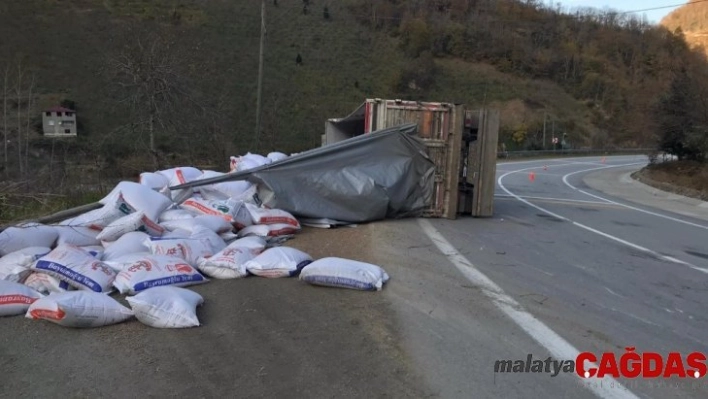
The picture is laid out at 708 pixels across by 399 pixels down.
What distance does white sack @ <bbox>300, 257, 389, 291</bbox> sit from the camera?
17.1ft

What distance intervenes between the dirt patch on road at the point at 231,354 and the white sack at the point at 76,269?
52 cm

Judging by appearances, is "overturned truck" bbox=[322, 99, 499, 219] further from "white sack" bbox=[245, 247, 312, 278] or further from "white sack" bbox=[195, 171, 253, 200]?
"white sack" bbox=[245, 247, 312, 278]

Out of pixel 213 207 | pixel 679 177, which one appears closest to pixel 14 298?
pixel 213 207

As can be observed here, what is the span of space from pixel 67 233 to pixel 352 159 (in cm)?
418

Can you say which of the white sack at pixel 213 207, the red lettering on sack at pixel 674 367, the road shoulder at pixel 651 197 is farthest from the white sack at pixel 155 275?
the road shoulder at pixel 651 197

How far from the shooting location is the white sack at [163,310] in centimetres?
421

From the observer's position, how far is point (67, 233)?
6.13m

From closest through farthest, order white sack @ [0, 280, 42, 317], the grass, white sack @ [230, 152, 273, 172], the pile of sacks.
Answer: the pile of sacks → white sack @ [0, 280, 42, 317] → the grass → white sack @ [230, 152, 273, 172]

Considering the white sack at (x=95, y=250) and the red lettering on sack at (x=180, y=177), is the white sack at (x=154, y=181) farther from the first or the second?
the white sack at (x=95, y=250)

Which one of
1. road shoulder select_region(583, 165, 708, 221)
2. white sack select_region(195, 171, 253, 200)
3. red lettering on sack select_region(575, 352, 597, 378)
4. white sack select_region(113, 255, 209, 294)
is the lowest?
road shoulder select_region(583, 165, 708, 221)

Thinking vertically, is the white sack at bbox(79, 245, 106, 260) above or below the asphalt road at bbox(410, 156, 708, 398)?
above

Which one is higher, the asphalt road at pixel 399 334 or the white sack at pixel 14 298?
the white sack at pixel 14 298

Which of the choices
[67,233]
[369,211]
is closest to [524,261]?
[369,211]

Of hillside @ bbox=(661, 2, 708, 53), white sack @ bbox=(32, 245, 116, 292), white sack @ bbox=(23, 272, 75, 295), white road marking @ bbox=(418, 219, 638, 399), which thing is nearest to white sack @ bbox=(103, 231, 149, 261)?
white sack @ bbox=(32, 245, 116, 292)
